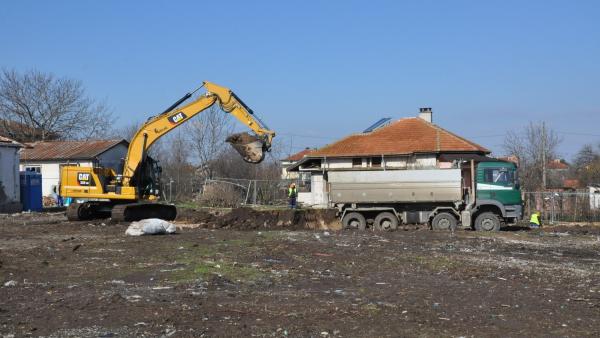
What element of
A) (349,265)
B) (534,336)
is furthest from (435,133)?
(534,336)

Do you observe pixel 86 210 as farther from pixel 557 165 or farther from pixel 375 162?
pixel 557 165

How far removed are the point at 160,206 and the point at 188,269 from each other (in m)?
13.2

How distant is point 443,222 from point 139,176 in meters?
11.9

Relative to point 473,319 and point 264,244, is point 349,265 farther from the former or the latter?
point 473,319

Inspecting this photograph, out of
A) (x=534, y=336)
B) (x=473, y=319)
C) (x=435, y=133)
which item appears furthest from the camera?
(x=435, y=133)

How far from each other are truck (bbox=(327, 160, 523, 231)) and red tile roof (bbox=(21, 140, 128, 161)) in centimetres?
2327

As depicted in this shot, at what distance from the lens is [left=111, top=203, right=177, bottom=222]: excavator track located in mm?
23375

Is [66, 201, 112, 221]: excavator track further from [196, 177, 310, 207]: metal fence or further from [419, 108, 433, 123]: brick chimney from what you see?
Result: [419, 108, 433, 123]: brick chimney

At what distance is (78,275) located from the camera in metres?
11.4

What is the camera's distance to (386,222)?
24781mm

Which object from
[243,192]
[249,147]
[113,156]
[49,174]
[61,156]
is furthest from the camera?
[113,156]

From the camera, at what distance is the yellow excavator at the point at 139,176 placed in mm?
23812

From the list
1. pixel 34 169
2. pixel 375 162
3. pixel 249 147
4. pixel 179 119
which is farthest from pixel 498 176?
pixel 34 169

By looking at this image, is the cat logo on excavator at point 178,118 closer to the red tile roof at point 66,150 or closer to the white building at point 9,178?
the white building at point 9,178
